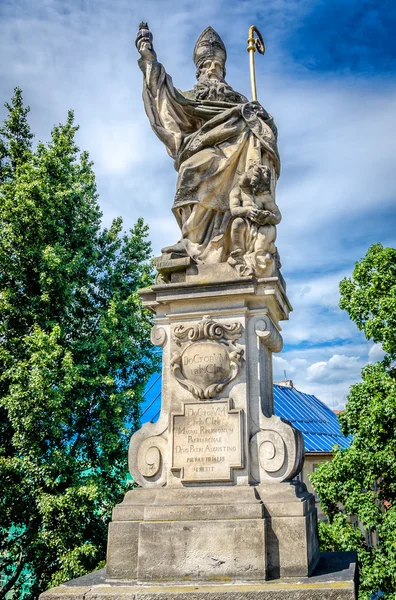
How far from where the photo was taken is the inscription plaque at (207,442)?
14.9ft

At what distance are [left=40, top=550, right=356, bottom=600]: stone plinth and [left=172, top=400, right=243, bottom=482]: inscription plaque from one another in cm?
83

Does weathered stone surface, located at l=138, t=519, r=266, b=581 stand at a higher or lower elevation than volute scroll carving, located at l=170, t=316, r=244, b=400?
lower

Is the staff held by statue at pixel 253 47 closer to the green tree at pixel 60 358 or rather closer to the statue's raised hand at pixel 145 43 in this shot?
the statue's raised hand at pixel 145 43

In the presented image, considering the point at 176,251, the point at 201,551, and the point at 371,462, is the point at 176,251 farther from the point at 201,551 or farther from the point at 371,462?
the point at 371,462

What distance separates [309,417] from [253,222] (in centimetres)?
2358

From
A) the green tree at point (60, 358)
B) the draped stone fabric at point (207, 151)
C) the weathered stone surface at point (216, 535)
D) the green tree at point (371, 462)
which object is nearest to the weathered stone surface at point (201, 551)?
the weathered stone surface at point (216, 535)

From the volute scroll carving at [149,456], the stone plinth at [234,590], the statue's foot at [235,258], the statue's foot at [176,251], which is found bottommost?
the stone plinth at [234,590]

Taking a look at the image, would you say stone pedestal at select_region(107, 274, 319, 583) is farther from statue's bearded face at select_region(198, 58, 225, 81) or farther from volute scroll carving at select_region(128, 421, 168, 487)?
statue's bearded face at select_region(198, 58, 225, 81)

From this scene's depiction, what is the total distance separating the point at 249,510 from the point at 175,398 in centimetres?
114

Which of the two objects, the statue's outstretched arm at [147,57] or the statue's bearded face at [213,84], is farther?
the statue's bearded face at [213,84]

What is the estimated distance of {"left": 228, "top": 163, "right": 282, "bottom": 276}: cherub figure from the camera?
5172mm

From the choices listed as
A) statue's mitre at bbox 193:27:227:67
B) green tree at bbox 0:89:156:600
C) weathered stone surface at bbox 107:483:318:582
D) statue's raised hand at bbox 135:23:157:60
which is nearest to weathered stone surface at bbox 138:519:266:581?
weathered stone surface at bbox 107:483:318:582

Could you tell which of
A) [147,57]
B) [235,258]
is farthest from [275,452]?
[147,57]

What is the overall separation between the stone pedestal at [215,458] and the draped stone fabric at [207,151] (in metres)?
0.48
